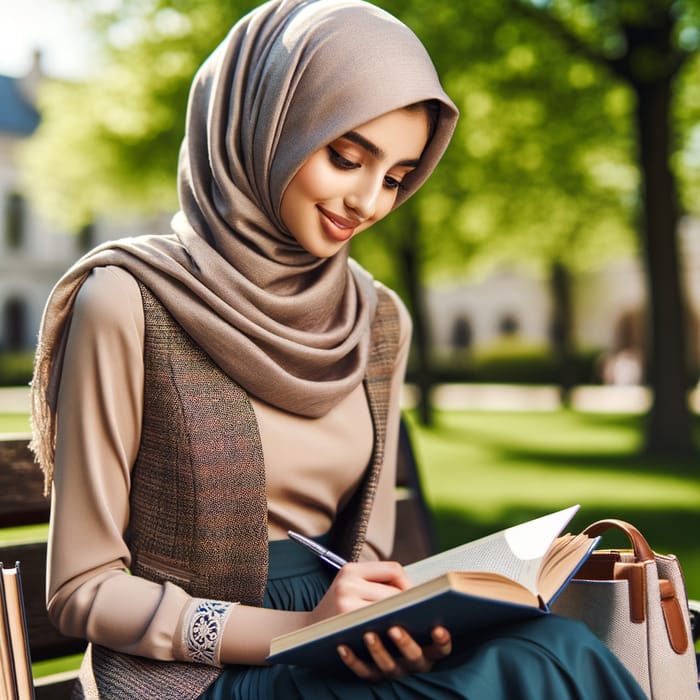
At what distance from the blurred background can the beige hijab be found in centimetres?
474

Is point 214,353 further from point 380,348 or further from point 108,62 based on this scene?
point 108,62

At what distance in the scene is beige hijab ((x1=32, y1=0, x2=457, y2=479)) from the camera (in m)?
2.05

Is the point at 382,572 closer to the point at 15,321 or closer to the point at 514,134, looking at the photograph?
the point at 514,134

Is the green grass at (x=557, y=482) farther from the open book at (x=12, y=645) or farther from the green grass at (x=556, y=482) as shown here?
the open book at (x=12, y=645)

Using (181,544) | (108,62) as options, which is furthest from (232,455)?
(108,62)

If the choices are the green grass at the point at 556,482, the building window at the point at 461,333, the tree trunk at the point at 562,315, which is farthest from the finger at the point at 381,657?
the building window at the point at 461,333

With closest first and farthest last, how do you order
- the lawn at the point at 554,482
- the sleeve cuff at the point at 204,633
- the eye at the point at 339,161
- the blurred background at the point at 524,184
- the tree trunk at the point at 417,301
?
1. the sleeve cuff at the point at 204,633
2. the eye at the point at 339,161
3. the lawn at the point at 554,482
4. the blurred background at the point at 524,184
5. the tree trunk at the point at 417,301

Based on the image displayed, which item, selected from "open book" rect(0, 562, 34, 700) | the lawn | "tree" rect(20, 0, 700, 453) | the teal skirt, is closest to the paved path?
→ "tree" rect(20, 0, 700, 453)

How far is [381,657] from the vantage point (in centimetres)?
165

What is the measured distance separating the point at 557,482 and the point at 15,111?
37478 millimetres

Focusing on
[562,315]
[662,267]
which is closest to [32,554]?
[662,267]

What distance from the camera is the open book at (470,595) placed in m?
1.52

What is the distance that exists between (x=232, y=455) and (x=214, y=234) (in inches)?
18.1

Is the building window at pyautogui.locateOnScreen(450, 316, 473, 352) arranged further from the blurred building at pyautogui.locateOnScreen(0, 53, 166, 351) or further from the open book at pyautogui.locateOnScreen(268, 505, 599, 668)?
the open book at pyautogui.locateOnScreen(268, 505, 599, 668)
